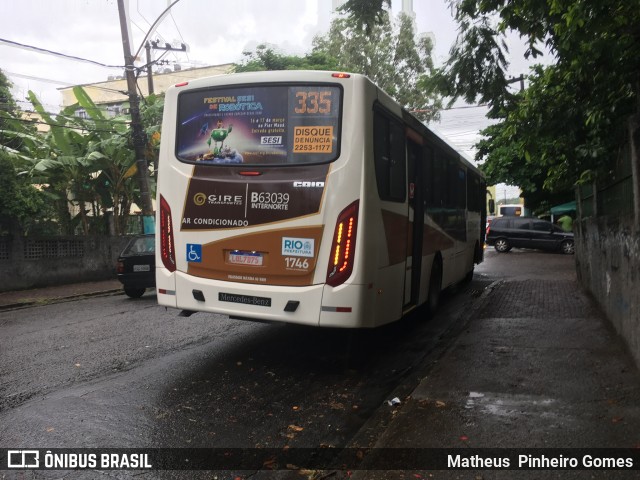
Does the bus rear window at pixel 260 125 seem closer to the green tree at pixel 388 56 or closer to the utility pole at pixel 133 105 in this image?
the utility pole at pixel 133 105

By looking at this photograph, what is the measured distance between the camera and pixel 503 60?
7.03m

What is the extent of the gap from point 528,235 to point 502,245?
143 centimetres

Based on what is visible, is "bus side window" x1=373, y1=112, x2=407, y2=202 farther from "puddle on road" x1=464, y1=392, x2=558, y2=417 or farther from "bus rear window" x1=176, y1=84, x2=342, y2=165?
"puddle on road" x1=464, y1=392, x2=558, y2=417

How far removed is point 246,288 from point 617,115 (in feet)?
16.7

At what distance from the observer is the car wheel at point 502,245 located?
26547 millimetres

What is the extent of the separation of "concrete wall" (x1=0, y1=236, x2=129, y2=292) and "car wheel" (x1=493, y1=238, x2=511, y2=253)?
683 inches

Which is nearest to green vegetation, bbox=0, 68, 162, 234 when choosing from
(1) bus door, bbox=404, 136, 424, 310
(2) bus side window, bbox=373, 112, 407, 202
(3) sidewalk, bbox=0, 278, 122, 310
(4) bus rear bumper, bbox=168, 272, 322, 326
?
(3) sidewalk, bbox=0, 278, 122, 310

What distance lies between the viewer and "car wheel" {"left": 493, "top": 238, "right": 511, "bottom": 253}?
26.5 m

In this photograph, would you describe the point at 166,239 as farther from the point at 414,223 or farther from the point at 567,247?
the point at 567,247

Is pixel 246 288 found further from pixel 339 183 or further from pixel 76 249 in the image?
pixel 76 249

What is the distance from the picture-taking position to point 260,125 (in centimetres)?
584

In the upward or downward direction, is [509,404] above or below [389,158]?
below

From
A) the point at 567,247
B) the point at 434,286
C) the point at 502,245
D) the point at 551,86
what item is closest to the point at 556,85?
the point at 551,86

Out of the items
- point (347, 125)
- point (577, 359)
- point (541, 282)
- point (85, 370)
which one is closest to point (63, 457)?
point (85, 370)
